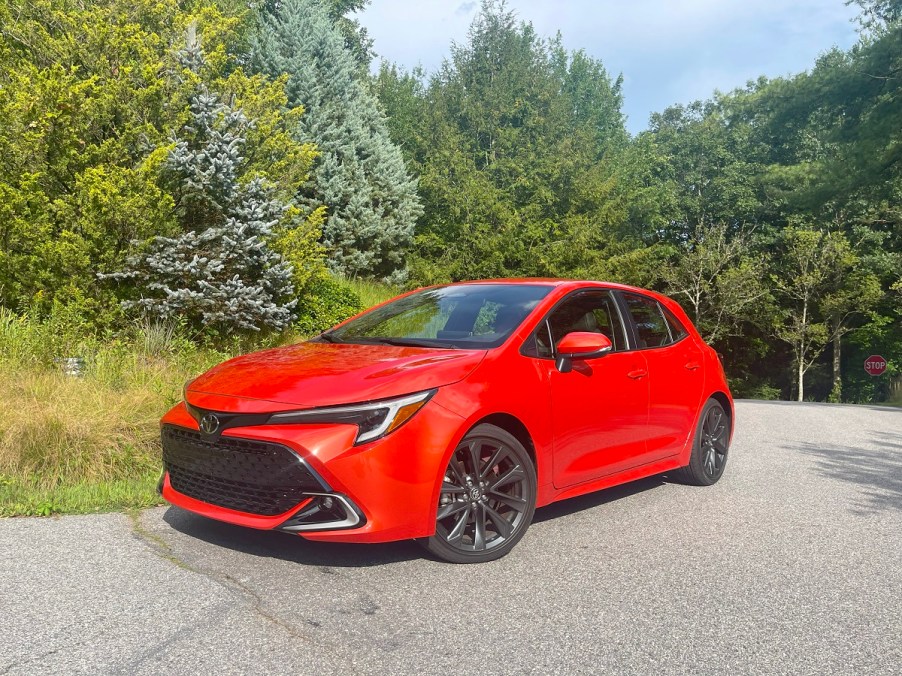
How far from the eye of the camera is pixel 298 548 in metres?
4.44

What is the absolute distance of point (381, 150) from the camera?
2684cm

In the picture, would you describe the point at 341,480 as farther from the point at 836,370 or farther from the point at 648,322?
the point at 836,370

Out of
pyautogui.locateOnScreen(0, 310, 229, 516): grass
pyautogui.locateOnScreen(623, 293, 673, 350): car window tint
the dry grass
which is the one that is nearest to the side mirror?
pyautogui.locateOnScreen(623, 293, 673, 350): car window tint

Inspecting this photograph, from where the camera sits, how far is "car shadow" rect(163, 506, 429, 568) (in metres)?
4.27

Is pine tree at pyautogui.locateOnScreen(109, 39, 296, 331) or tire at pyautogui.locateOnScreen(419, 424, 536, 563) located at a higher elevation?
pine tree at pyautogui.locateOnScreen(109, 39, 296, 331)

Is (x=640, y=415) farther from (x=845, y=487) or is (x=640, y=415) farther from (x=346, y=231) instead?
(x=346, y=231)

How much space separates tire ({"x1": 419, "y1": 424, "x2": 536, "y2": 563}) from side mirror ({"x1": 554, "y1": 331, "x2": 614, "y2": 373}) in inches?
27.2

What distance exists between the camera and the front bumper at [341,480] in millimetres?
3844

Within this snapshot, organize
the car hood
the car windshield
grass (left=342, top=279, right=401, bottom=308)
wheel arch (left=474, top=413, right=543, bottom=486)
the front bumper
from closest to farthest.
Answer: the front bumper
the car hood
wheel arch (left=474, top=413, right=543, bottom=486)
the car windshield
grass (left=342, top=279, right=401, bottom=308)

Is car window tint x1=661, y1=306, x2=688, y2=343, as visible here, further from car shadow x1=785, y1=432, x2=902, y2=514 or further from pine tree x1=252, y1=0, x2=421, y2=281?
pine tree x1=252, y1=0, x2=421, y2=281

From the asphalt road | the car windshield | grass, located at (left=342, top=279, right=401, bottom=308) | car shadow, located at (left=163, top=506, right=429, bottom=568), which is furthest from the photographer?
grass, located at (left=342, top=279, right=401, bottom=308)

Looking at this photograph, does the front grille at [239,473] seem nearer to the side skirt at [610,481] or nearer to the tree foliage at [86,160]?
the side skirt at [610,481]

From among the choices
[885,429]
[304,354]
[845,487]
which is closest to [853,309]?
[885,429]

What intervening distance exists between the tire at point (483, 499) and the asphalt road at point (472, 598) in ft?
0.39
